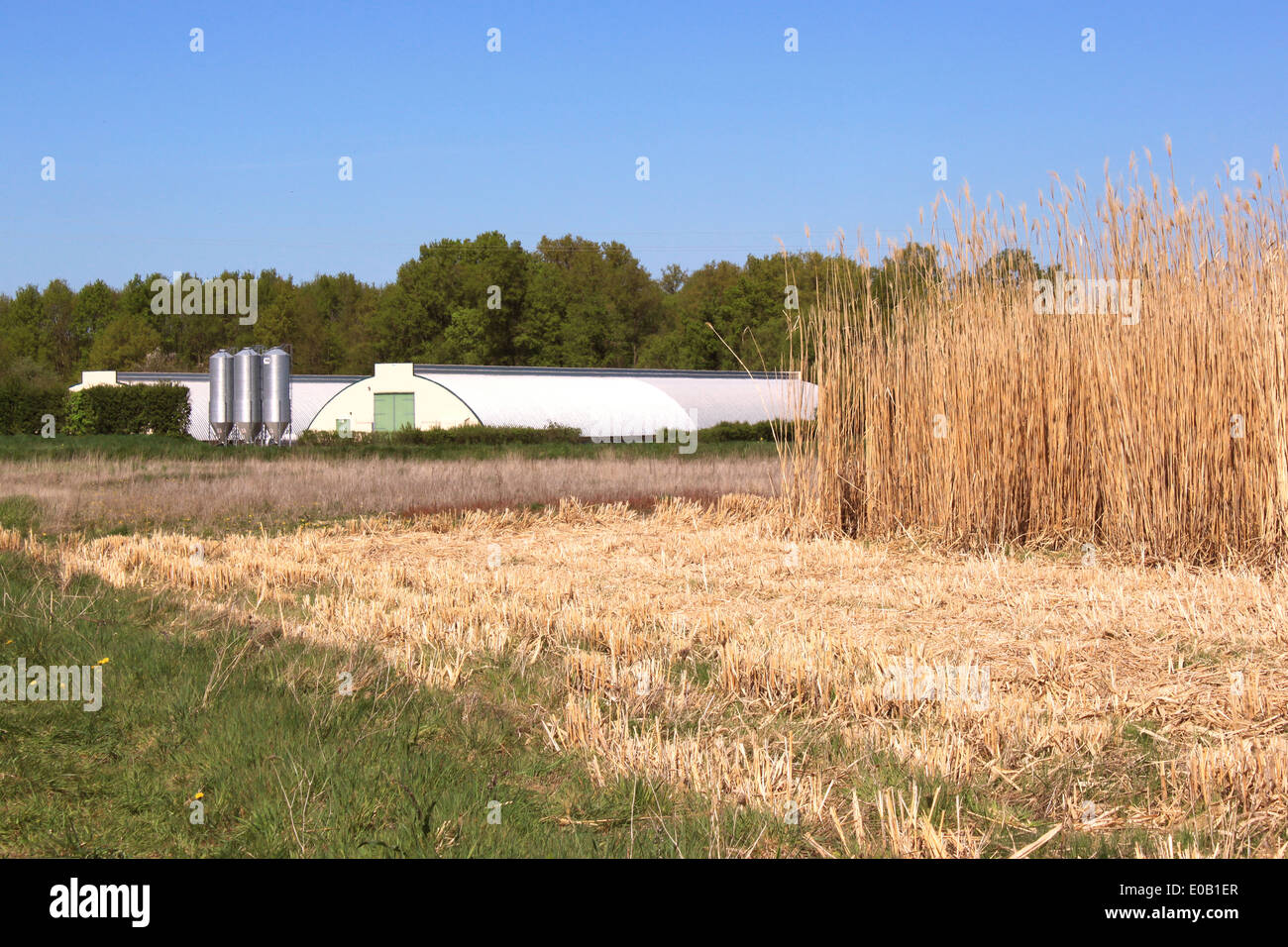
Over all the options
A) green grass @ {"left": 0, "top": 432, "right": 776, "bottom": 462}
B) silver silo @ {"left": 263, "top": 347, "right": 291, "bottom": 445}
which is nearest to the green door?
silver silo @ {"left": 263, "top": 347, "right": 291, "bottom": 445}

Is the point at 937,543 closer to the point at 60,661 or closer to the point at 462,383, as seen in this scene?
the point at 60,661

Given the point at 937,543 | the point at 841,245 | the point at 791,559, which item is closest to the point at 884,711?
the point at 791,559

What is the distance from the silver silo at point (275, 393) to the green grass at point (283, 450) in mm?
5386

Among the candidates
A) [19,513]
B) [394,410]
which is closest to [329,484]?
[19,513]

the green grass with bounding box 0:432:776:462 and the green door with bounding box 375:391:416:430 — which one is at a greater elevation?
the green door with bounding box 375:391:416:430

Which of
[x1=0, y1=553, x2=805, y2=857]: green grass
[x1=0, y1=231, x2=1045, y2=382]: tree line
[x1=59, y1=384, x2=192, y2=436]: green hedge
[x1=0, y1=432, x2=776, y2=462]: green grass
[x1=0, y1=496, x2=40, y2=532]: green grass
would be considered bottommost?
[x1=0, y1=553, x2=805, y2=857]: green grass

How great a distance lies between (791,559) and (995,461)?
6.99 feet

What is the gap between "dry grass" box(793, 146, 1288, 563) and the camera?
331 inches

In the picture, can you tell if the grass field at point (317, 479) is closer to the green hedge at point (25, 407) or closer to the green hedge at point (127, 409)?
the green hedge at point (127, 409)

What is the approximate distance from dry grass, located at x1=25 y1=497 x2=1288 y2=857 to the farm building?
65.2ft

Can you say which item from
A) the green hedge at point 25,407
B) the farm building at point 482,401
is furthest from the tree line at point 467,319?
the green hedge at point 25,407

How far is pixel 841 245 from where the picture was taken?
11.0 meters

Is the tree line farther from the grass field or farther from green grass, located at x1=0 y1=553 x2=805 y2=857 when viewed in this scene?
green grass, located at x1=0 y1=553 x2=805 y2=857

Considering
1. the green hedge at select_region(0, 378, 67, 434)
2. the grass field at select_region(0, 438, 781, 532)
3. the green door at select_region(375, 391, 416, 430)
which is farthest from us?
the green hedge at select_region(0, 378, 67, 434)
